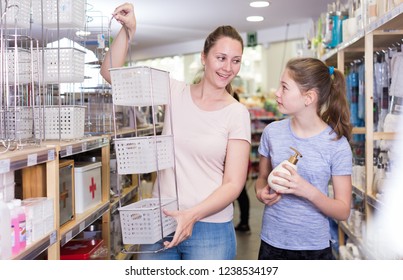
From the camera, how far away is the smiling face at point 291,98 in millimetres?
1720

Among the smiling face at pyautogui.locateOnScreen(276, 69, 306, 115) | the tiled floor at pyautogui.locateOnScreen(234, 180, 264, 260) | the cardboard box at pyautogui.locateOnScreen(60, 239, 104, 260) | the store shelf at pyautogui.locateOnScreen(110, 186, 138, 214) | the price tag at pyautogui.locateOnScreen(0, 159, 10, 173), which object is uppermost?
the smiling face at pyautogui.locateOnScreen(276, 69, 306, 115)

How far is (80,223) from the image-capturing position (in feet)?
7.21

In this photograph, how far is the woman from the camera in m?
1.68

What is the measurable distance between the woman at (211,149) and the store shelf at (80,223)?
436mm

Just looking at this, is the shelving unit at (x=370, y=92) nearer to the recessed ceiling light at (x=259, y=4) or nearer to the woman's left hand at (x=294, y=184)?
the woman's left hand at (x=294, y=184)

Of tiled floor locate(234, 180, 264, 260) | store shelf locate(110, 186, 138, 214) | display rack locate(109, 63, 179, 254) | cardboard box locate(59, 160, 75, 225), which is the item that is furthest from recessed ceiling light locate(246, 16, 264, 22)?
display rack locate(109, 63, 179, 254)

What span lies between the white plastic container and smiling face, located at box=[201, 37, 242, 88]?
0.95 m

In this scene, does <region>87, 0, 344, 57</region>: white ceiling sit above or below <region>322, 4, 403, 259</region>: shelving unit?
above

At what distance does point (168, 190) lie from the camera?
1.72 metres

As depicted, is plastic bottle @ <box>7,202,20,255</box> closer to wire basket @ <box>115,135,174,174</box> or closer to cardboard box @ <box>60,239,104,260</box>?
wire basket @ <box>115,135,174,174</box>

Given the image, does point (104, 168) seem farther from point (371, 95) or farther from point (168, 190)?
point (371, 95)
